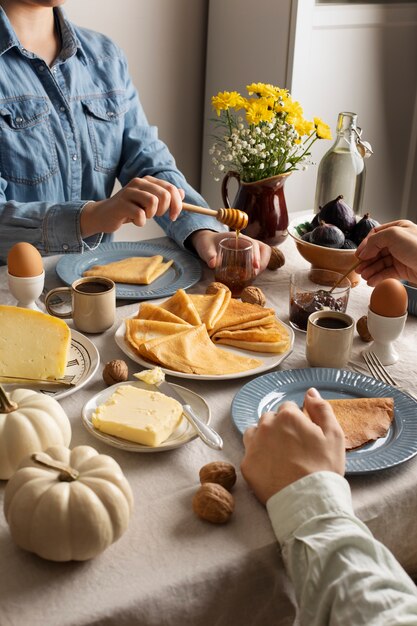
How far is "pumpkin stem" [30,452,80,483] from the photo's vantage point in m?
0.86

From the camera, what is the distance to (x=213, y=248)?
1720 mm

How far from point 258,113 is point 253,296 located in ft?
1.57

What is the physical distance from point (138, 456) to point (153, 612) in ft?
0.88

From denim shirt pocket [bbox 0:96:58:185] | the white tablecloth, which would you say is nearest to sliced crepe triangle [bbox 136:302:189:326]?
the white tablecloth

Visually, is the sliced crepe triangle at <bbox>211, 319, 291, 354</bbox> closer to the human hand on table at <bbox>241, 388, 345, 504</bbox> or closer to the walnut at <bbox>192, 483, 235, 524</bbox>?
the human hand on table at <bbox>241, 388, 345, 504</bbox>

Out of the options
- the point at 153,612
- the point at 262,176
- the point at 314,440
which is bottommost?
the point at 153,612

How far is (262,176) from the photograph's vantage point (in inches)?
69.5

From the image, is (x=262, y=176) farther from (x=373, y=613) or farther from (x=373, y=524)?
(x=373, y=613)

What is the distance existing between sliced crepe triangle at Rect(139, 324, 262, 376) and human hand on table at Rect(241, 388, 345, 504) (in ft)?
0.82

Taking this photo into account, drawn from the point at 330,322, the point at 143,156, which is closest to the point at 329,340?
the point at 330,322

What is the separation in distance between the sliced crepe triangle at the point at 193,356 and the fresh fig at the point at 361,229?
479mm

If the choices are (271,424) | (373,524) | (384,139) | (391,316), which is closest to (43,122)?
(391,316)

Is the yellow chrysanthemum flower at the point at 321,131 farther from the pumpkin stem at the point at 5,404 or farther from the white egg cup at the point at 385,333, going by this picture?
the pumpkin stem at the point at 5,404

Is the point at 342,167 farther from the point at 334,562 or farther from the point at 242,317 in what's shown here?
the point at 334,562
